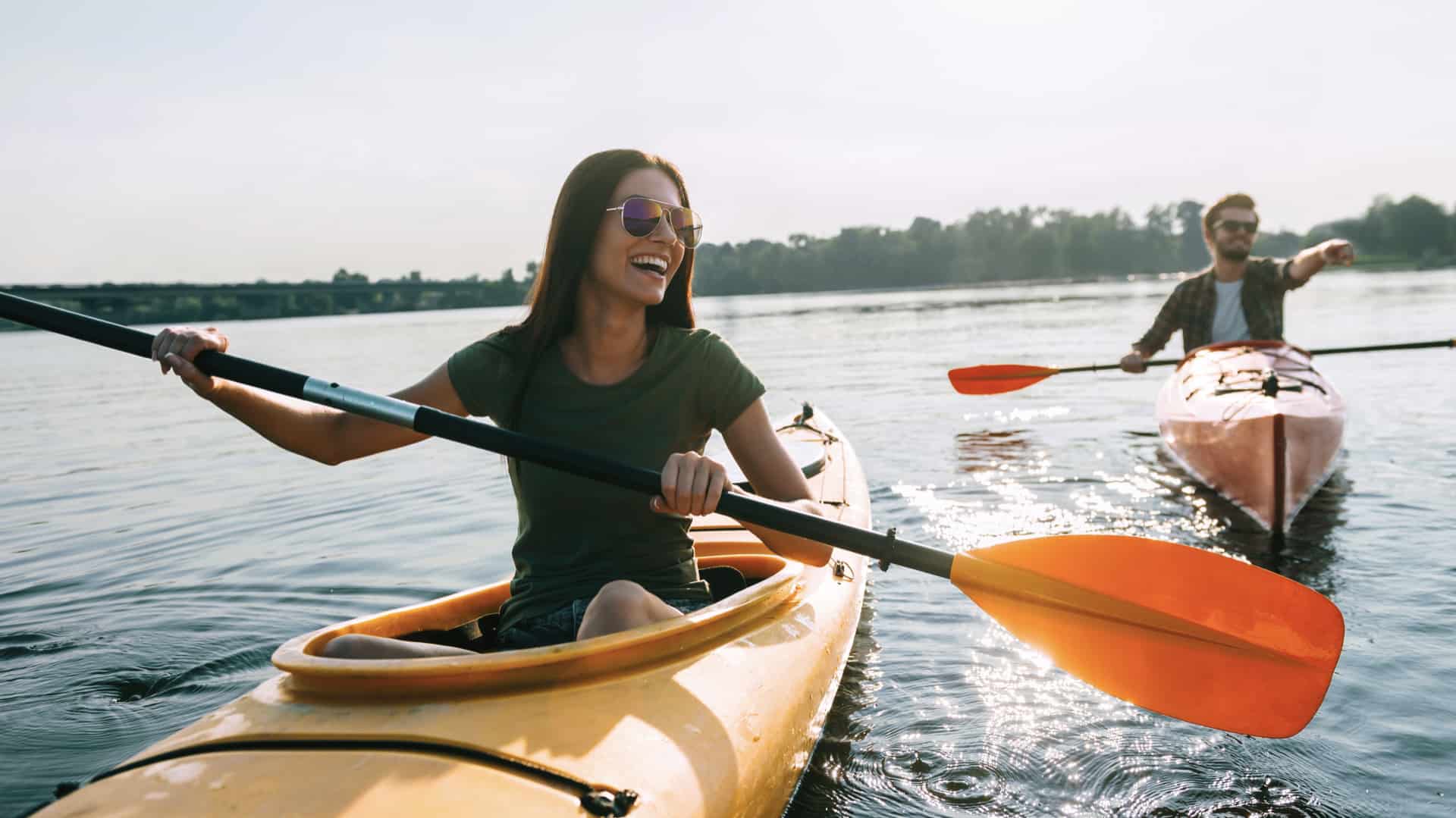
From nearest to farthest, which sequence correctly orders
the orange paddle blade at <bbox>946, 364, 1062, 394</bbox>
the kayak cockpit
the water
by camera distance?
1. the kayak cockpit
2. the water
3. the orange paddle blade at <bbox>946, 364, 1062, 394</bbox>

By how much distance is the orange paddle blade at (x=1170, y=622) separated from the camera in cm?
281

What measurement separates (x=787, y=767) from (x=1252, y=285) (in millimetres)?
6746

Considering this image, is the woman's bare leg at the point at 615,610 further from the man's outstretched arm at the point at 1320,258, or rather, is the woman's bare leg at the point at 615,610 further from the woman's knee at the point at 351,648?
the man's outstretched arm at the point at 1320,258

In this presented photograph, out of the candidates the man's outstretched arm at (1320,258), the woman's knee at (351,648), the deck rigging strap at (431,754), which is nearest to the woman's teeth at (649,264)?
the woman's knee at (351,648)

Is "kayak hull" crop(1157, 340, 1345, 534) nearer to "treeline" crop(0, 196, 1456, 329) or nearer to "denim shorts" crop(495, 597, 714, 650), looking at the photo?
"denim shorts" crop(495, 597, 714, 650)

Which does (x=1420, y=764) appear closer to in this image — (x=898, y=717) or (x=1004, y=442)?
(x=898, y=717)

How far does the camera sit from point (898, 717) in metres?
3.75

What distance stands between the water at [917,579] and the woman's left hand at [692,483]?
76 cm

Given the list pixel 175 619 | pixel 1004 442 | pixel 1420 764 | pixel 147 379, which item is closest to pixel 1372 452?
pixel 1004 442

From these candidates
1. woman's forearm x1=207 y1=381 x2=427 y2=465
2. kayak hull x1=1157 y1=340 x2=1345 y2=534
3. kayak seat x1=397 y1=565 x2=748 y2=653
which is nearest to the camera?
woman's forearm x1=207 y1=381 x2=427 y2=465

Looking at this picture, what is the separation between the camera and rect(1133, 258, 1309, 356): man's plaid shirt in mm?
7758

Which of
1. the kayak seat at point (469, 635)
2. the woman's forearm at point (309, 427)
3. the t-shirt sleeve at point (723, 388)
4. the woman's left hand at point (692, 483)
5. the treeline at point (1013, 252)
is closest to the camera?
the woman's left hand at point (692, 483)

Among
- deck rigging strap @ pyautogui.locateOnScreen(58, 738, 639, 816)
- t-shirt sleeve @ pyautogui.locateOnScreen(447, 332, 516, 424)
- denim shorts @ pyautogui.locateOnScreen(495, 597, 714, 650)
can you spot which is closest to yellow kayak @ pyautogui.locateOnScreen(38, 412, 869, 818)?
deck rigging strap @ pyautogui.locateOnScreen(58, 738, 639, 816)

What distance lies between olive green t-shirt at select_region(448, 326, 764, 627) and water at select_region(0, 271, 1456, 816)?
247 mm
